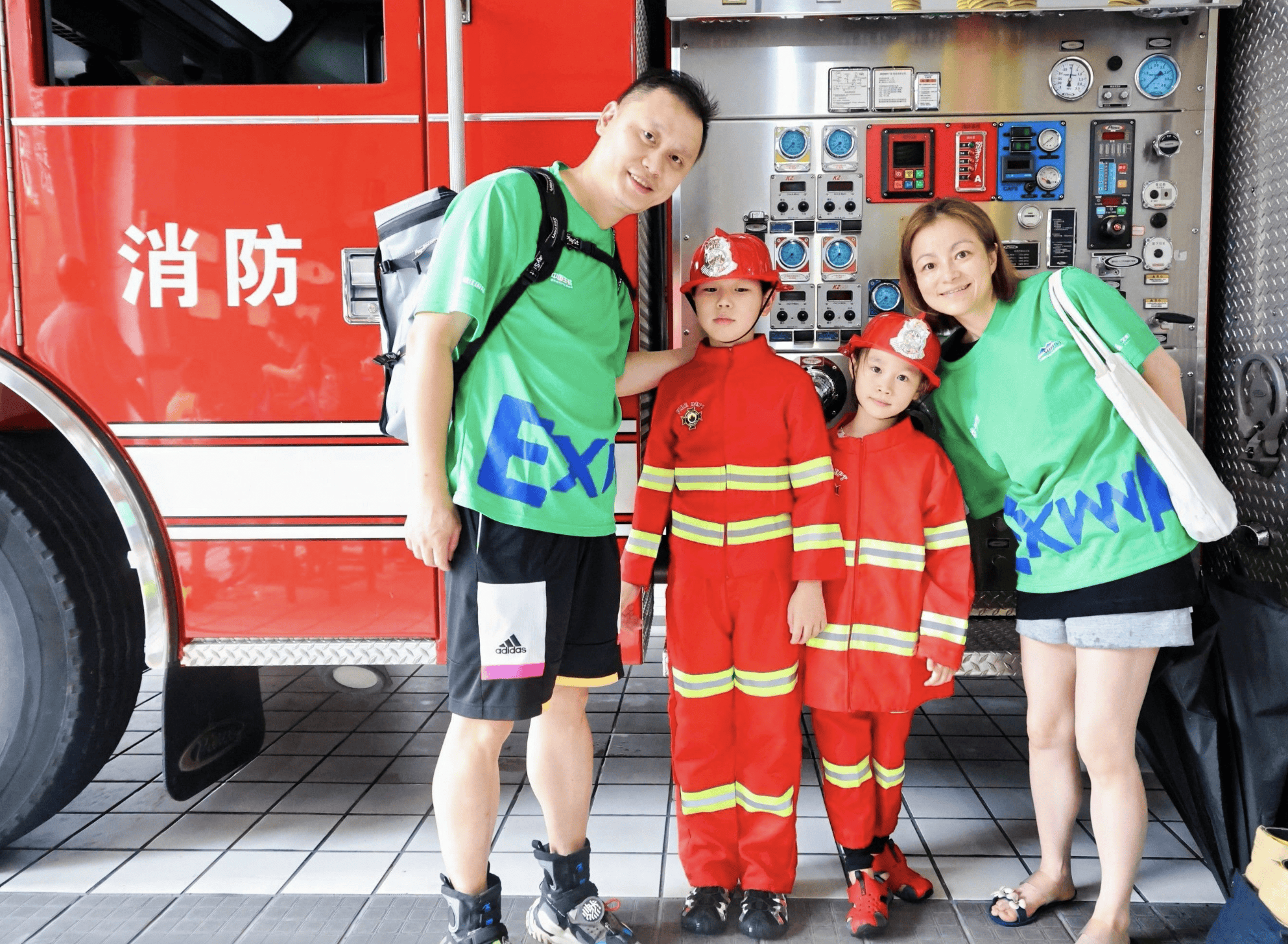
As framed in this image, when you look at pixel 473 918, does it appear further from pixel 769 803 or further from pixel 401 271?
pixel 401 271

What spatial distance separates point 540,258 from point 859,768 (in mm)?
1391

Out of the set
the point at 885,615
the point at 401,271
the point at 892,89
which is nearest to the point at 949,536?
the point at 885,615

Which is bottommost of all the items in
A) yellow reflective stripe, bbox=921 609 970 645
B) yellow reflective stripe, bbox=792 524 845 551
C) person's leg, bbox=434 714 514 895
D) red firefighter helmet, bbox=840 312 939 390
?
person's leg, bbox=434 714 514 895

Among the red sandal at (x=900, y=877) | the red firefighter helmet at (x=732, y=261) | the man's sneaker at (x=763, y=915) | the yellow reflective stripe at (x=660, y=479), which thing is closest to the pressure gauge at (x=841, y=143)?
the red firefighter helmet at (x=732, y=261)

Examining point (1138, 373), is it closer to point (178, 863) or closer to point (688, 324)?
point (688, 324)

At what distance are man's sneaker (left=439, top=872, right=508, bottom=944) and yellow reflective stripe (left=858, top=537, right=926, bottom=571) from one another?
1.10 metres

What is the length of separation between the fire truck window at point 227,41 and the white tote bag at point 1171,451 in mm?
1910

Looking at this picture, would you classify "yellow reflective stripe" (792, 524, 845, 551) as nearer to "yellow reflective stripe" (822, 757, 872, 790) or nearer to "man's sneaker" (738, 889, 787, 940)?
"yellow reflective stripe" (822, 757, 872, 790)

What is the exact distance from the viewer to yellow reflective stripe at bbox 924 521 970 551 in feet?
6.62

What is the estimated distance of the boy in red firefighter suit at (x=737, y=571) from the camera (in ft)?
6.51

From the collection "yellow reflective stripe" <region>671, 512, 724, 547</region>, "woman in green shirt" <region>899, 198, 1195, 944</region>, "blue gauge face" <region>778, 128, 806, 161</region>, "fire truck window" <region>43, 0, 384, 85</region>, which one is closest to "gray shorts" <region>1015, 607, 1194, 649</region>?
"woman in green shirt" <region>899, 198, 1195, 944</region>

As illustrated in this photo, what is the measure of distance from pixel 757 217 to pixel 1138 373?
1.11m

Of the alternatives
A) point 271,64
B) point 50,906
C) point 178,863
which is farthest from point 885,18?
point 50,906

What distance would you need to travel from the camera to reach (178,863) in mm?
2316
